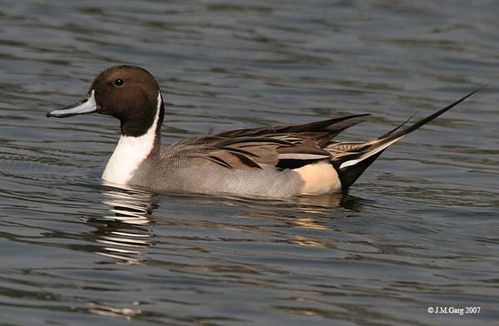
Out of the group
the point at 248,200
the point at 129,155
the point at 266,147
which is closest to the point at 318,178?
the point at 266,147

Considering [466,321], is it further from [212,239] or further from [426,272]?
[212,239]

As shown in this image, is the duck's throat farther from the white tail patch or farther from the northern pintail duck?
the white tail patch

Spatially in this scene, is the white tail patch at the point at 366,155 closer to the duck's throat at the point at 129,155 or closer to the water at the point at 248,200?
the water at the point at 248,200

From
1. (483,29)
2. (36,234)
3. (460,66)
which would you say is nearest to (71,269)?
(36,234)

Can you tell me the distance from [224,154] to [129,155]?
69cm

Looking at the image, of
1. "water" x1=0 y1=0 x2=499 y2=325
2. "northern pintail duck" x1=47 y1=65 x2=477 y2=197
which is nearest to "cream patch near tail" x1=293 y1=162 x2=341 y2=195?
"northern pintail duck" x1=47 y1=65 x2=477 y2=197

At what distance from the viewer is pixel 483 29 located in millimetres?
17000

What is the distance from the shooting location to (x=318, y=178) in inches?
415

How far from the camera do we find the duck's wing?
10.3m

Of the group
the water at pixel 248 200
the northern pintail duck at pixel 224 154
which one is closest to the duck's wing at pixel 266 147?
the northern pintail duck at pixel 224 154

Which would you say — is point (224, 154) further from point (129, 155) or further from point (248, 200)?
point (129, 155)

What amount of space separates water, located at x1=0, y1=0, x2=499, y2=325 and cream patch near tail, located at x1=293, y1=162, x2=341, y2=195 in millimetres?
159

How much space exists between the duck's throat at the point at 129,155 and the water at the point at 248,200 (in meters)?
0.15

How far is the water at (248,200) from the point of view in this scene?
764 centimetres
